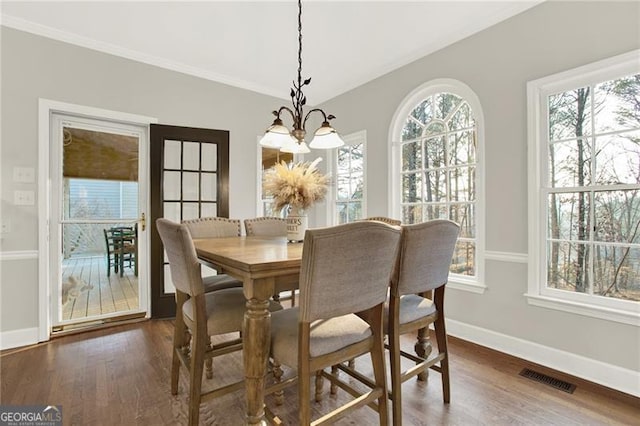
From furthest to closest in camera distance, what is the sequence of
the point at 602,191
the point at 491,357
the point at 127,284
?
the point at 127,284 < the point at 491,357 < the point at 602,191

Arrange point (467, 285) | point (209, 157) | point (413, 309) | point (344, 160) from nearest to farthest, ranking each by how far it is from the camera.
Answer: point (413, 309) → point (467, 285) → point (209, 157) → point (344, 160)

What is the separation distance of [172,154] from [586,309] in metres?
4.03

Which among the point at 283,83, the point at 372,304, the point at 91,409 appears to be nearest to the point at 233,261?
the point at 372,304

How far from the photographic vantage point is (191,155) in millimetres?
3547

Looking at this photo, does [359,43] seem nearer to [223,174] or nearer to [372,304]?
[223,174]

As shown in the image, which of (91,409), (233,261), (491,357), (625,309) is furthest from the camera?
(491,357)

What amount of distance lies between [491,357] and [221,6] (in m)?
3.61

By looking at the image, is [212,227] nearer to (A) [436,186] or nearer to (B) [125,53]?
(B) [125,53]

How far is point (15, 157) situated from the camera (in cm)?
264

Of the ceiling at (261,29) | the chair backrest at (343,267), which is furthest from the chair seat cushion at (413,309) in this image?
the ceiling at (261,29)

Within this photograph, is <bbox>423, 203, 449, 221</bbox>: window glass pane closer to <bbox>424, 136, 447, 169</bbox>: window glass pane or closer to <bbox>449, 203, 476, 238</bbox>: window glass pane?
<bbox>449, 203, 476, 238</bbox>: window glass pane

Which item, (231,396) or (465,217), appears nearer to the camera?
(231,396)

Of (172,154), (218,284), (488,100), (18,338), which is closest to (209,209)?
(172,154)

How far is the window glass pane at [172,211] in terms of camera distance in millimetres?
3418
